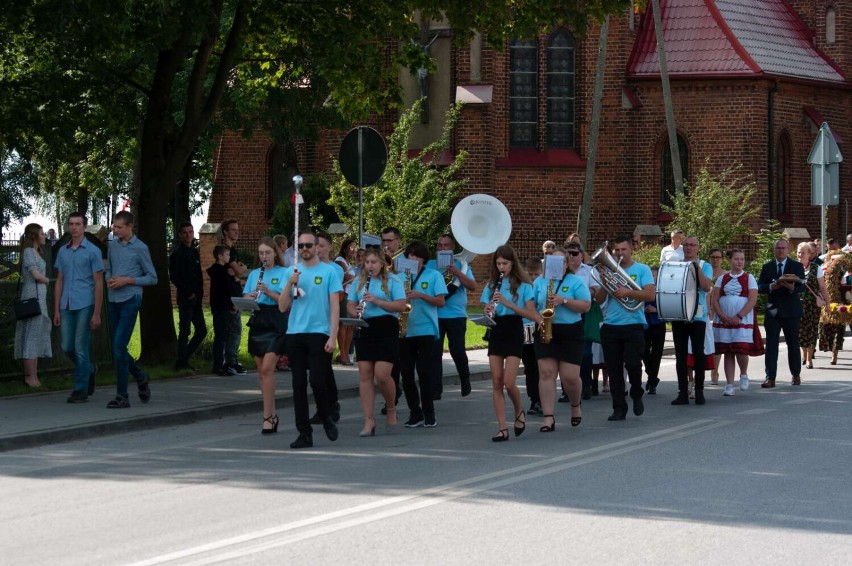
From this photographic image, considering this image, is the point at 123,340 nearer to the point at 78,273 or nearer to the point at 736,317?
the point at 78,273

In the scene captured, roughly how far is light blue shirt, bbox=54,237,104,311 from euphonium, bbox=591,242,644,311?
16.8 feet

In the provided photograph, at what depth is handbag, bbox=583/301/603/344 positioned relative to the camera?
15.6 m

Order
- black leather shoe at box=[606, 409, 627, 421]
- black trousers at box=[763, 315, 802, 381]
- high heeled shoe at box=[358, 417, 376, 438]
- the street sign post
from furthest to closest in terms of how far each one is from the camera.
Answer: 1. the street sign post
2. black trousers at box=[763, 315, 802, 381]
3. black leather shoe at box=[606, 409, 627, 421]
4. high heeled shoe at box=[358, 417, 376, 438]

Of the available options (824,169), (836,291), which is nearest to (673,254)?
(836,291)

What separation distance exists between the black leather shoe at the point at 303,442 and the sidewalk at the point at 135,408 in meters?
2.14

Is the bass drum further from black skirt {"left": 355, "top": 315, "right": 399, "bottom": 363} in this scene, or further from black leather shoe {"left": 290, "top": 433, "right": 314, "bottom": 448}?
black leather shoe {"left": 290, "top": 433, "right": 314, "bottom": 448}

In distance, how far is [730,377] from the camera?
54.4 feet

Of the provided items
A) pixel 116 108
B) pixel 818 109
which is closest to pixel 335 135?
pixel 818 109

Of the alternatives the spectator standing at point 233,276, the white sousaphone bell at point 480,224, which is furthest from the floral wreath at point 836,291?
the spectator standing at point 233,276

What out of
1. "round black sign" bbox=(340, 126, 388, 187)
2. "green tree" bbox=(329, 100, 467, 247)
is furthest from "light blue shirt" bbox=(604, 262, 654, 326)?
"green tree" bbox=(329, 100, 467, 247)

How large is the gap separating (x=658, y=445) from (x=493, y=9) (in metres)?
8.70

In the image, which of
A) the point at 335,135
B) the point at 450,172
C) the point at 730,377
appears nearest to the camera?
the point at 730,377

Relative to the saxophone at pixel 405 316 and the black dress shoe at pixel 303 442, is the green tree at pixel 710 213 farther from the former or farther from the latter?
the black dress shoe at pixel 303 442

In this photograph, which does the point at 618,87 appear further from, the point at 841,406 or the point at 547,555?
the point at 547,555
